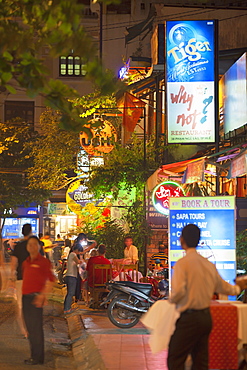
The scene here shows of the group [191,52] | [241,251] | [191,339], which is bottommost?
Answer: [191,339]

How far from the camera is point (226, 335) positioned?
7320 mm

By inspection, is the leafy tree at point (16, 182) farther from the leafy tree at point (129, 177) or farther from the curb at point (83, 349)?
the curb at point (83, 349)

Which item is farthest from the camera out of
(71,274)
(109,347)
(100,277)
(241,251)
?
(100,277)

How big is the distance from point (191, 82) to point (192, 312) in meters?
9.82

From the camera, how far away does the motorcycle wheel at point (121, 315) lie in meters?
13.9

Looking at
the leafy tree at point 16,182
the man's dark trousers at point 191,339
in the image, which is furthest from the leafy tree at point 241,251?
the leafy tree at point 16,182

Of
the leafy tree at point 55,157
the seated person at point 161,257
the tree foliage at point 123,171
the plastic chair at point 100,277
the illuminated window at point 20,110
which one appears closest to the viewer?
the plastic chair at point 100,277

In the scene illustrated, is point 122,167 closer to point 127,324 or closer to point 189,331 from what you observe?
point 127,324

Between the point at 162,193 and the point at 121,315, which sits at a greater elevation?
the point at 162,193

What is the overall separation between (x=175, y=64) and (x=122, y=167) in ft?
24.0

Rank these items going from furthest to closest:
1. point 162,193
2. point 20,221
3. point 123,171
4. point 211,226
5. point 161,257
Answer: point 20,221 < point 123,171 < point 161,257 < point 162,193 < point 211,226

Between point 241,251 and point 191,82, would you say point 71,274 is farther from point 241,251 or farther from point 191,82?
point 191,82

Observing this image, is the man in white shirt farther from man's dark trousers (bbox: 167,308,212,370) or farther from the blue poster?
the blue poster

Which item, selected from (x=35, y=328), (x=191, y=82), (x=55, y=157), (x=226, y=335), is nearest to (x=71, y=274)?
(x=191, y=82)
